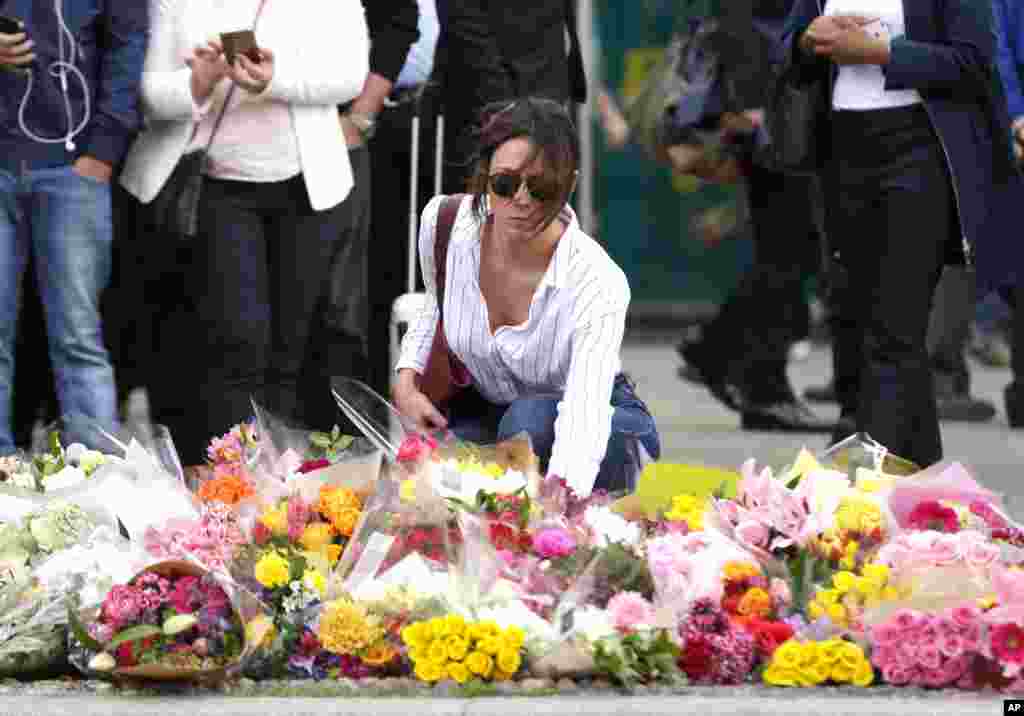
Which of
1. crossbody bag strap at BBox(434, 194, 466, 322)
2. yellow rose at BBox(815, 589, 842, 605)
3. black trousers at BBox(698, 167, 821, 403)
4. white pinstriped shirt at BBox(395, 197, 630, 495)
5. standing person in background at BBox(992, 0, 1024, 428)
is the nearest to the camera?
yellow rose at BBox(815, 589, 842, 605)

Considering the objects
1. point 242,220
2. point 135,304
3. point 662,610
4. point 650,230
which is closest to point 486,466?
point 662,610

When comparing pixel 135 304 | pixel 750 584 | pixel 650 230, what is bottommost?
pixel 650 230

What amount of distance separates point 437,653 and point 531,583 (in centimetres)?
30

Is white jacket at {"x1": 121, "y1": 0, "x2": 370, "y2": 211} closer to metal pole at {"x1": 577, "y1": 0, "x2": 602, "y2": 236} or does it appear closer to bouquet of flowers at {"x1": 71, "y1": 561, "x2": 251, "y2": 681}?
bouquet of flowers at {"x1": 71, "y1": 561, "x2": 251, "y2": 681}

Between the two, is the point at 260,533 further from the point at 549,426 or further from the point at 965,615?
the point at 965,615

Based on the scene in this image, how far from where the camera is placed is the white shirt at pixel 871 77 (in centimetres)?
754

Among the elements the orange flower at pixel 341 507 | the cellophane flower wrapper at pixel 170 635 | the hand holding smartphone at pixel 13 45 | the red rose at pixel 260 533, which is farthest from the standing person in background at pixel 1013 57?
the cellophane flower wrapper at pixel 170 635

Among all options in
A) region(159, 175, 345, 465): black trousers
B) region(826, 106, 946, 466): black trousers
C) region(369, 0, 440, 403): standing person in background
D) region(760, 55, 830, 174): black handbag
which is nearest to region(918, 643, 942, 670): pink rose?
region(826, 106, 946, 466): black trousers

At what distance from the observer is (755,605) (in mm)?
5156

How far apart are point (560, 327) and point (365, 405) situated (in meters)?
0.50

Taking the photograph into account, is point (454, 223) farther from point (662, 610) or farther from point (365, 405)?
point (662, 610)

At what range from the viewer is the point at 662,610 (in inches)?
199

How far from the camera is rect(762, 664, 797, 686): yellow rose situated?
4977 mm

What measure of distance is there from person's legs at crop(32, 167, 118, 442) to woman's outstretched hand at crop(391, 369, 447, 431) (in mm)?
1411
